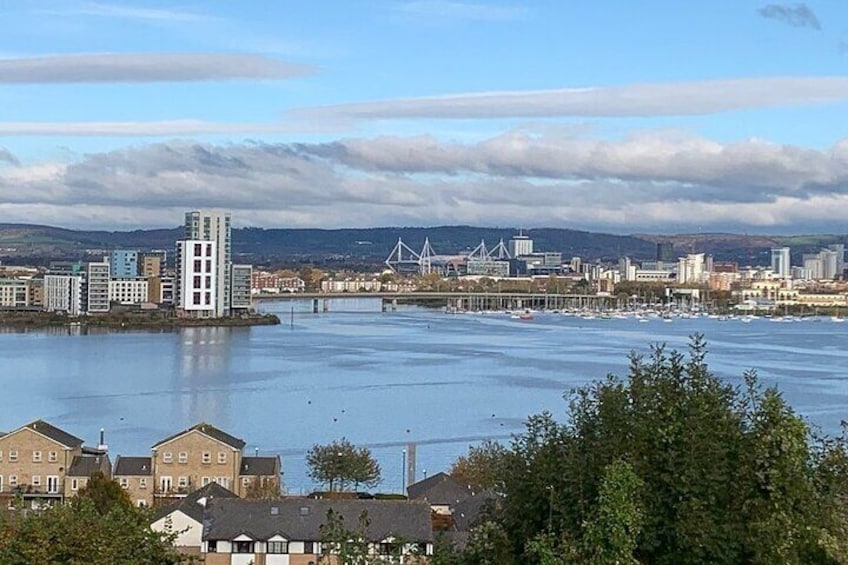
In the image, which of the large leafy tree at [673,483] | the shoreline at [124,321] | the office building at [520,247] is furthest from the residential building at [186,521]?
the office building at [520,247]

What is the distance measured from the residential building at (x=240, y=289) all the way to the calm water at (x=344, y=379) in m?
2.54

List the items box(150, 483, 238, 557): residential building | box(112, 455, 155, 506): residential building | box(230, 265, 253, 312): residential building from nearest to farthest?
box(150, 483, 238, 557): residential building < box(112, 455, 155, 506): residential building < box(230, 265, 253, 312): residential building

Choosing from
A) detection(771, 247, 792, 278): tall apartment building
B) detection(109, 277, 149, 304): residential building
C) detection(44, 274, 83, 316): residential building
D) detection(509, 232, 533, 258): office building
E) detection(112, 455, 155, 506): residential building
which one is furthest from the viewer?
detection(509, 232, 533, 258): office building

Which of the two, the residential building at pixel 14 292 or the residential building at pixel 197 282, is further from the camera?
the residential building at pixel 14 292

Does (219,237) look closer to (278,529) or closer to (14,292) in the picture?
(14,292)

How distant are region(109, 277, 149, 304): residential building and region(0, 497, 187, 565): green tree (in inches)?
890

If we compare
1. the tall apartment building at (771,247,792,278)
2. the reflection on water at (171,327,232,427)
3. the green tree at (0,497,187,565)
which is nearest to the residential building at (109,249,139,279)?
the reflection on water at (171,327,232,427)

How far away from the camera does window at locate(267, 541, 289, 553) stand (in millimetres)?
3781

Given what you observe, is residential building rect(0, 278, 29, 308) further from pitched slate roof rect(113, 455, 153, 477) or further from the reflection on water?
pitched slate roof rect(113, 455, 153, 477)

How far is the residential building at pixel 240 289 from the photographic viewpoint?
78.4 ft

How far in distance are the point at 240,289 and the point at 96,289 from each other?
8.66ft

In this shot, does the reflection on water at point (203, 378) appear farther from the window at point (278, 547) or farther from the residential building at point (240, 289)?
the residential building at point (240, 289)

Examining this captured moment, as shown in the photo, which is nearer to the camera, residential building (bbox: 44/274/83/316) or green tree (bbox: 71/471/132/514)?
green tree (bbox: 71/471/132/514)

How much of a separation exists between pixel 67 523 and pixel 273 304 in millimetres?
29178
